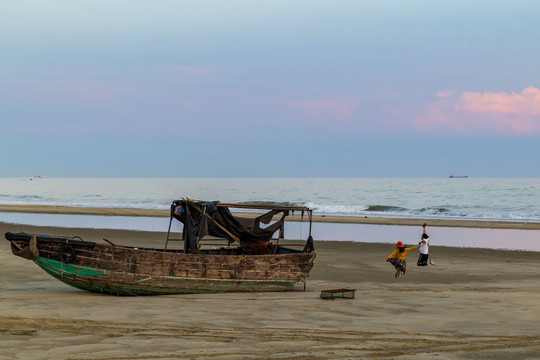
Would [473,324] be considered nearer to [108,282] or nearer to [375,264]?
[108,282]

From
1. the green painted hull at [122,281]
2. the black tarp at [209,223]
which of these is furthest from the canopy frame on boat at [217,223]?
the green painted hull at [122,281]

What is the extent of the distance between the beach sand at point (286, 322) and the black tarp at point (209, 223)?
1.63 m

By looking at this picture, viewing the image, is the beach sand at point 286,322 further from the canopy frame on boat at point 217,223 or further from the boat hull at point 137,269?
the canopy frame on boat at point 217,223

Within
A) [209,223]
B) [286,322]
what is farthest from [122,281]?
[286,322]

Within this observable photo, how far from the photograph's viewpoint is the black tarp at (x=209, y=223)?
48.5 ft

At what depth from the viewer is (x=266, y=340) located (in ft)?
29.9

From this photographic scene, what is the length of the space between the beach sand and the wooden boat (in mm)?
378

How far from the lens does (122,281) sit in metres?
13.6

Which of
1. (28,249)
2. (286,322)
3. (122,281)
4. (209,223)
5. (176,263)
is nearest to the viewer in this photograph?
(286,322)

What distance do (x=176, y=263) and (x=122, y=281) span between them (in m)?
1.31

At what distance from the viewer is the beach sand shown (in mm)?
8398

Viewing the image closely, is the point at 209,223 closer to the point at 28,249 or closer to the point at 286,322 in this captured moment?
the point at 28,249

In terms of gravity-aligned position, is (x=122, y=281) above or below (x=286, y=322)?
above

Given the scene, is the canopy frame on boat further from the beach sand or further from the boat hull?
the beach sand
